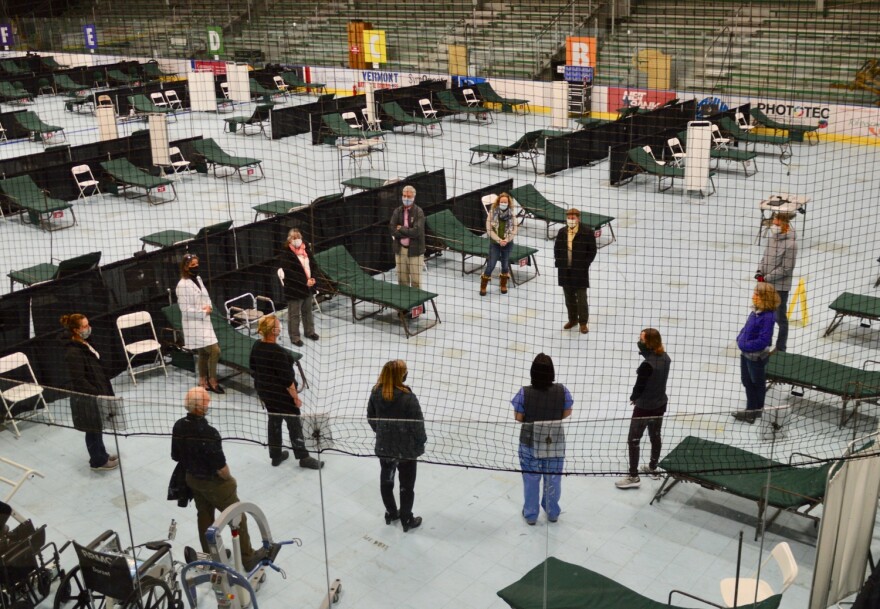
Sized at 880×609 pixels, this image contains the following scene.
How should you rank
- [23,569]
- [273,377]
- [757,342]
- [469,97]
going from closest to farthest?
1. [23,569]
2. [273,377]
3. [757,342]
4. [469,97]

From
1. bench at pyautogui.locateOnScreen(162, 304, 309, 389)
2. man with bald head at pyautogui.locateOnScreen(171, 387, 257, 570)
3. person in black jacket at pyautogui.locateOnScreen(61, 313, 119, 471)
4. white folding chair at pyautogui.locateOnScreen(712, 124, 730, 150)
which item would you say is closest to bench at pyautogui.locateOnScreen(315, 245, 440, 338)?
bench at pyautogui.locateOnScreen(162, 304, 309, 389)

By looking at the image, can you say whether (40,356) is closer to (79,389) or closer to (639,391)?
(79,389)

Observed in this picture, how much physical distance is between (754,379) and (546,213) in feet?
17.1

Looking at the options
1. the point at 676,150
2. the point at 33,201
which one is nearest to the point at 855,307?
the point at 676,150

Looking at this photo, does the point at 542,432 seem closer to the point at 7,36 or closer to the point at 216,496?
the point at 216,496

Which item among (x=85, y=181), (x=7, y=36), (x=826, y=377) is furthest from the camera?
(x=7, y=36)

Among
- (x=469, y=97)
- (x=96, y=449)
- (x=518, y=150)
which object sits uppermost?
(x=469, y=97)

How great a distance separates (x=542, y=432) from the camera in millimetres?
→ 6258

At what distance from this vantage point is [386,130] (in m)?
19.8

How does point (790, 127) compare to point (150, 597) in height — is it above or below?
above

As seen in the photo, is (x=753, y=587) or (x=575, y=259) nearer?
(x=753, y=587)

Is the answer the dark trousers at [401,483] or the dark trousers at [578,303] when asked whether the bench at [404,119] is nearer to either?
the dark trousers at [578,303]

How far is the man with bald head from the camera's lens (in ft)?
19.2

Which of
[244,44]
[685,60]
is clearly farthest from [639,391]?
[244,44]
